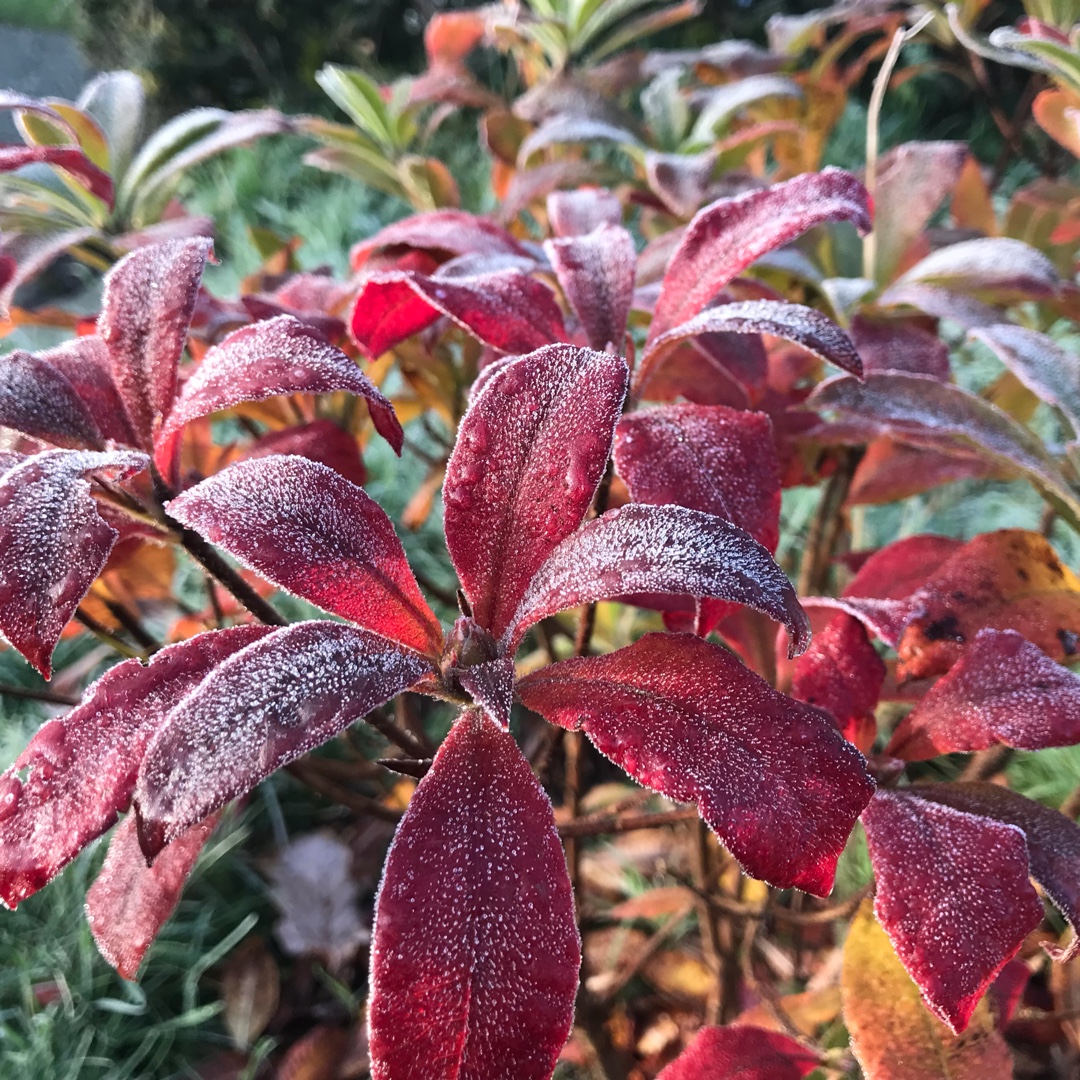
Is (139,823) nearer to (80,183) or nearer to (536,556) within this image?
(536,556)

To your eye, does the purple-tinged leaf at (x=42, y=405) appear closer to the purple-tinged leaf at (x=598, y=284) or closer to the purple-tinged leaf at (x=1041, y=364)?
the purple-tinged leaf at (x=598, y=284)

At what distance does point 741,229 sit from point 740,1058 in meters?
0.51

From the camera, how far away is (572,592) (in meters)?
0.37

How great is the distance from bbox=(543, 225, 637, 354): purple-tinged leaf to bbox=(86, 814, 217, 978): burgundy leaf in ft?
1.09

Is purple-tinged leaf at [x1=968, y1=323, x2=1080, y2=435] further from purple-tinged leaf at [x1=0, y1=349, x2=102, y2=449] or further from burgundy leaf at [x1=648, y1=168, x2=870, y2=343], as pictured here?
purple-tinged leaf at [x1=0, y1=349, x2=102, y2=449]

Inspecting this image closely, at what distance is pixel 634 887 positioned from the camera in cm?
139

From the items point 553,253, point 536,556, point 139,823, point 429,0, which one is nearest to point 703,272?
point 553,253

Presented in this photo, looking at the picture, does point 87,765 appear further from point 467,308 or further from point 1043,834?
point 1043,834

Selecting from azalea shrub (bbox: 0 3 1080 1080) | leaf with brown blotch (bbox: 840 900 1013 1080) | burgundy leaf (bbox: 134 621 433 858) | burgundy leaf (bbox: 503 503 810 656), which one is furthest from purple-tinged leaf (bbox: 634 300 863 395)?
leaf with brown blotch (bbox: 840 900 1013 1080)

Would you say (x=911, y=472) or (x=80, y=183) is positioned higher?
(x=80, y=183)

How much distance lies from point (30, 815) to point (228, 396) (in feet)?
0.63

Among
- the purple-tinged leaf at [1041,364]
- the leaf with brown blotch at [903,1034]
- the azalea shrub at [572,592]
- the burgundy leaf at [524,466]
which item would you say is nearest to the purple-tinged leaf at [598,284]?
the azalea shrub at [572,592]

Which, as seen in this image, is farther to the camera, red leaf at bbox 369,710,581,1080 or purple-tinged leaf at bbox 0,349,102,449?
purple-tinged leaf at bbox 0,349,102,449

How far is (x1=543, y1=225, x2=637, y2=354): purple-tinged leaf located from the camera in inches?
20.6
